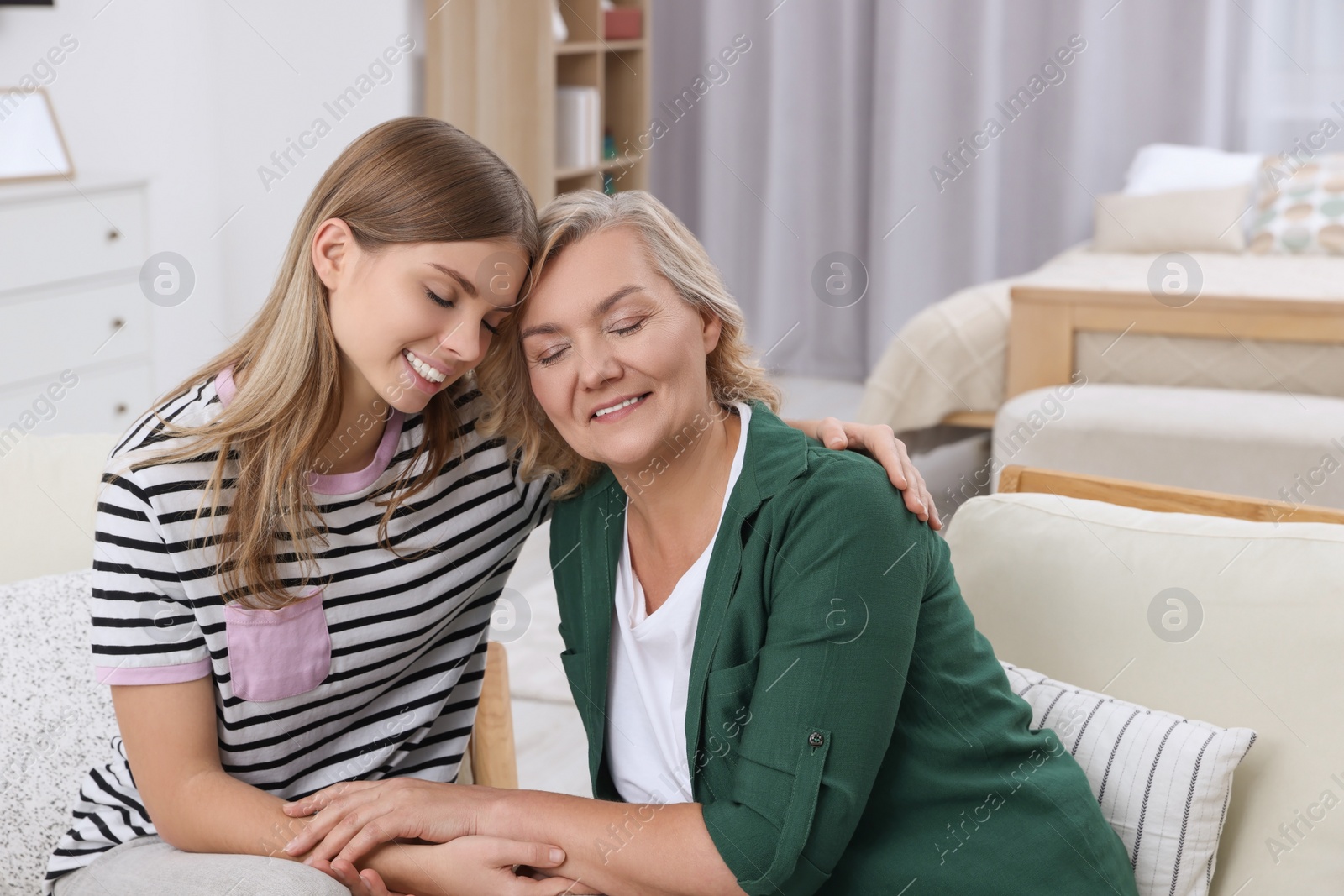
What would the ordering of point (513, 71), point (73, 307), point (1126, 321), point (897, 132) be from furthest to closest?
point (897, 132)
point (513, 71)
point (73, 307)
point (1126, 321)

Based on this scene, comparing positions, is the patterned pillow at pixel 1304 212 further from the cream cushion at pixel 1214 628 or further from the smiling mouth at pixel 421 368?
the smiling mouth at pixel 421 368

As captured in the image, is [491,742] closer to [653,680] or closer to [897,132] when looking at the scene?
[653,680]

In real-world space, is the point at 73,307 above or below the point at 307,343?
below

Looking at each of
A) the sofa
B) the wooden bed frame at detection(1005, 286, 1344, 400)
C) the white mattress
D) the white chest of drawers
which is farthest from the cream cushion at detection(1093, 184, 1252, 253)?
the white chest of drawers

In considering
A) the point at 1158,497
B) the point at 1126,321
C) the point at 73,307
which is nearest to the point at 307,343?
the point at 1158,497

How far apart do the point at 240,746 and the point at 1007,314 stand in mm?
2619

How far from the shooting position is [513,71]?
415cm

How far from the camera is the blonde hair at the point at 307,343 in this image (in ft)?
3.83

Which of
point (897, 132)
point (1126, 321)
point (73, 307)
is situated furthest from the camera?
point (897, 132)

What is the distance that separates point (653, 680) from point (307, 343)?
0.48 meters

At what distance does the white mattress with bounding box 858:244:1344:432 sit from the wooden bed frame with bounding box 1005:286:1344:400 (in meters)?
0.04

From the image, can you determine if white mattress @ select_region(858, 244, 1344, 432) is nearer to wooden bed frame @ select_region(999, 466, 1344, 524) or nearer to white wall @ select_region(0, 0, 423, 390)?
wooden bed frame @ select_region(999, 466, 1344, 524)

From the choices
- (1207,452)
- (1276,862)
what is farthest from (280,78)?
(1276,862)

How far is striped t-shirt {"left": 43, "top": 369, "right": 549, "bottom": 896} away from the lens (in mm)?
1128
